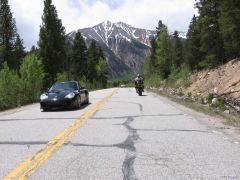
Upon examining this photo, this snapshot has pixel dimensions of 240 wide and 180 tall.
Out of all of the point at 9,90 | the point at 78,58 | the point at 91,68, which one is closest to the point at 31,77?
the point at 9,90

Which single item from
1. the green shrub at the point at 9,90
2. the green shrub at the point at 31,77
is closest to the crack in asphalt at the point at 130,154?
the green shrub at the point at 9,90

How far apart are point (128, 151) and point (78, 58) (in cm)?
7781

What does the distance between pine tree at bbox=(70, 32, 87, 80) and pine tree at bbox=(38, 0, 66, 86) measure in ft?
100

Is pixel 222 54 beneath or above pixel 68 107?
above

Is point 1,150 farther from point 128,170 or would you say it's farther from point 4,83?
point 4,83

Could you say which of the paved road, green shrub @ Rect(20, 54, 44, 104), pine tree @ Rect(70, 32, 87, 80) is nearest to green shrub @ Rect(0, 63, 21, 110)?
green shrub @ Rect(20, 54, 44, 104)

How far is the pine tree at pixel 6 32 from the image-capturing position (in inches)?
2211

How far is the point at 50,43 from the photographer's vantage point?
52438mm

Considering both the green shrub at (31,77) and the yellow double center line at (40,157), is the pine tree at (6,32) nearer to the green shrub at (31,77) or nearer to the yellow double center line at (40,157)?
the green shrub at (31,77)

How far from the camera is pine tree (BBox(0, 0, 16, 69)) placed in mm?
56156

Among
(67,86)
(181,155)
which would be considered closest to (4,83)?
(67,86)

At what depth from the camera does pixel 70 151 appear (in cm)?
770

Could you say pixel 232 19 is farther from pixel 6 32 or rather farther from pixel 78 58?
pixel 78 58

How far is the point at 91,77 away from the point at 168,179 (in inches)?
3437
